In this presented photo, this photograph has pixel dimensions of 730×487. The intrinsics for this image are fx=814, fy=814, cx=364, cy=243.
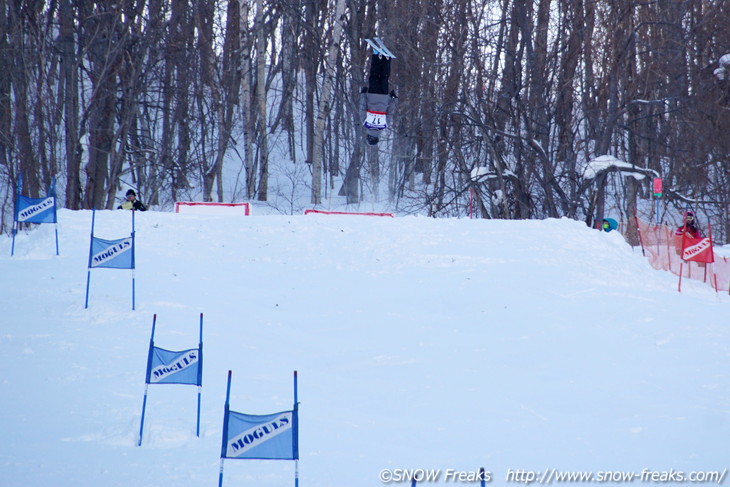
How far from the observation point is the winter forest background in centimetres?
2764

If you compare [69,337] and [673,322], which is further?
[673,322]

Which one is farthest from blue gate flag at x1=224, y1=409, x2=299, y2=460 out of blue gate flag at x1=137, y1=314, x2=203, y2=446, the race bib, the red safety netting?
the race bib

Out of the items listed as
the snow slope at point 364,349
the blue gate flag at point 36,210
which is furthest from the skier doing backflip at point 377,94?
the blue gate flag at point 36,210

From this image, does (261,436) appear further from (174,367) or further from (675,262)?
(675,262)

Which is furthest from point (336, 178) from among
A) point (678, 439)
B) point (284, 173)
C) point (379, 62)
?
point (678, 439)

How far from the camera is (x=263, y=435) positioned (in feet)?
20.4

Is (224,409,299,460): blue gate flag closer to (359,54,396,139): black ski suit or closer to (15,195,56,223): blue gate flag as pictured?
(15,195,56,223): blue gate flag

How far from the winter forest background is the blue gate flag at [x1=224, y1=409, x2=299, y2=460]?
21.3m

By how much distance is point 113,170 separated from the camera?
2788 cm

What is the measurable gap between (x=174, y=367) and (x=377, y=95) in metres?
14.6

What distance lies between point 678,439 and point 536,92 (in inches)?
935

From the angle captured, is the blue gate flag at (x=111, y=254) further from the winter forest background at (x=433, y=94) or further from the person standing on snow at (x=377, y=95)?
the winter forest background at (x=433, y=94)

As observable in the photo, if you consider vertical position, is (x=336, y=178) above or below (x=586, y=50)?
below

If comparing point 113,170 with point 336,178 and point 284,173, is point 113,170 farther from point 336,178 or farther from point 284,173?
point 336,178
